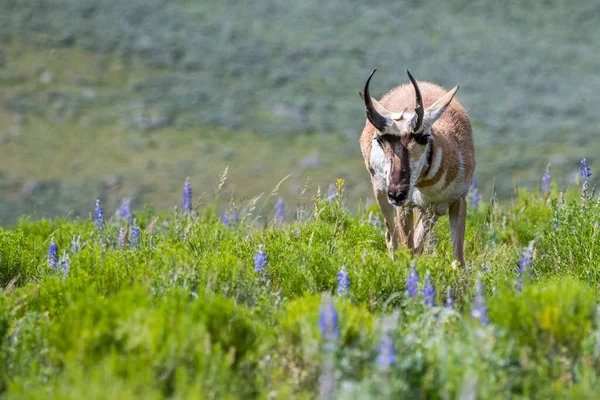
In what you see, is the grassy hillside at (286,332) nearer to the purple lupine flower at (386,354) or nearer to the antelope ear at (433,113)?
the purple lupine flower at (386,354)

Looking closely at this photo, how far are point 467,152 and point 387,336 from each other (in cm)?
435

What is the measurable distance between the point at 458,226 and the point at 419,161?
82cm

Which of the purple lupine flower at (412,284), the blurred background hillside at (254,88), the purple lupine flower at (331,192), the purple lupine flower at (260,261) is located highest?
the purple lupine flower at (412,284)

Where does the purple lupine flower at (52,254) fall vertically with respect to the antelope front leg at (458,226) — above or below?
above

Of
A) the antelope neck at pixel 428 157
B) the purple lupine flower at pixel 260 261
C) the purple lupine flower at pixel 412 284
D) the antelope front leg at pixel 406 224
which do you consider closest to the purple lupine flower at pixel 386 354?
the purple lupine flower at pixel 412 284

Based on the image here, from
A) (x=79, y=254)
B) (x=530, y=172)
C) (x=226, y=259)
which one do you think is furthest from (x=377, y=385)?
(x=530, y=172)

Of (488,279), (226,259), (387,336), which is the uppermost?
(387,336)

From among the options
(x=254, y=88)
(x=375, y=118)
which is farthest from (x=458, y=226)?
(x=254, y=88)

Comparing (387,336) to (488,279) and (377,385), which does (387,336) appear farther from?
(488,279)

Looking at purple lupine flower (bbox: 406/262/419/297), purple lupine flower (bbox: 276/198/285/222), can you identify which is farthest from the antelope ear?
purple lupine flower (bbox: 406/262/419/297)

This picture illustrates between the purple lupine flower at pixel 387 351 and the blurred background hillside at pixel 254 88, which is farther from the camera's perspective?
the blurred background hillside at pixel 254 88

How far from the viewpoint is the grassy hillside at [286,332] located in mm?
3785

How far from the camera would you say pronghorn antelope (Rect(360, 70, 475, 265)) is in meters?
6.73

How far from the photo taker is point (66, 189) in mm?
30891
